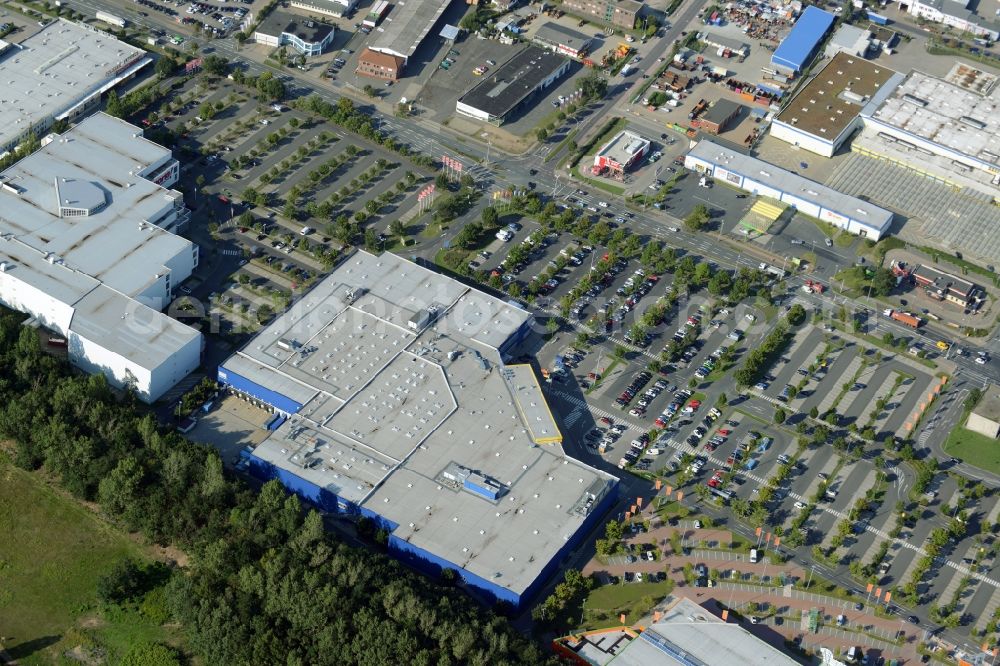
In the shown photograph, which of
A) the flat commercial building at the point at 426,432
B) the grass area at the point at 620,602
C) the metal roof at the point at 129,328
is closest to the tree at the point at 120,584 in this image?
the flat commercial building at the point at 426,432

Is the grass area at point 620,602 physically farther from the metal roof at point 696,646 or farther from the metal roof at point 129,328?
the metal roof at point 129,328

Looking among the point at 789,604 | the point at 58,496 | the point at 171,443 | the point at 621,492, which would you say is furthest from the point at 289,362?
the point at 789,604

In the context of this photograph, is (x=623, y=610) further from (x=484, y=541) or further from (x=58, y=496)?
(x=58, y=496)

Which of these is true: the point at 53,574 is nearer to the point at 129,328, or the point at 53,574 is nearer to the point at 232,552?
the point at 232,552

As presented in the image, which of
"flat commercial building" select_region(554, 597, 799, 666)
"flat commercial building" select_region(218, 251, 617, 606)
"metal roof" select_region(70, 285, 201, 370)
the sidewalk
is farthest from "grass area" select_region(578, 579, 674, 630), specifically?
"metal roof" select_region(70, 285, 201, 370)

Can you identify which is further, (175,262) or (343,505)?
(175,262)
